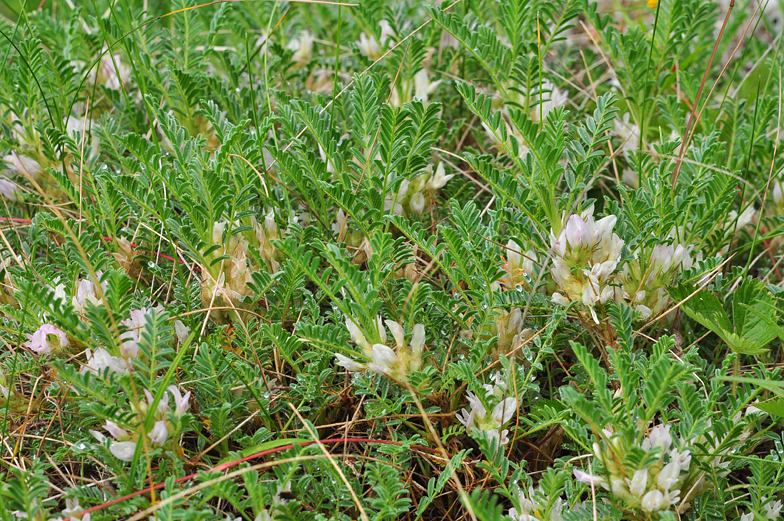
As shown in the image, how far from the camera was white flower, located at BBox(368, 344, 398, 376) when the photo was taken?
4.87 ft

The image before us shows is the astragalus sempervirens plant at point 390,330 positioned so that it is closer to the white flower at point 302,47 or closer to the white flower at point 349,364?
the white flower at point 349,364

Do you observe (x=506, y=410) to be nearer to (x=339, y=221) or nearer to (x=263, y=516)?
(x=263, y=516)

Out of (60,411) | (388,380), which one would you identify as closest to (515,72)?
(388,380)

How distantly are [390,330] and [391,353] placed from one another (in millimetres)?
81

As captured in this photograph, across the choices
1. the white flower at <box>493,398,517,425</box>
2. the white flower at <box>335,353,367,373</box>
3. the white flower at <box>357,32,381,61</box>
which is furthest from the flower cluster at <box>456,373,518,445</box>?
the white flower at <box>357,32,381,61</box>

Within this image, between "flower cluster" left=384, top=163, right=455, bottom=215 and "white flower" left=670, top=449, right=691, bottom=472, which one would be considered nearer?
"white flower" left=670, top=449, right=691, bottom=472

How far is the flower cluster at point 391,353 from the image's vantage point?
1.50 m

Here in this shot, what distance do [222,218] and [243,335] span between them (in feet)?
1.20

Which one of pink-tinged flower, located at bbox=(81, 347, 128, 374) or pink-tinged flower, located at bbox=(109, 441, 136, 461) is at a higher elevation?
pink-tinged flower, located at bbox=(81, 347, 128, 374)

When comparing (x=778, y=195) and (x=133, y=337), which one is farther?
(x=778, y=195)

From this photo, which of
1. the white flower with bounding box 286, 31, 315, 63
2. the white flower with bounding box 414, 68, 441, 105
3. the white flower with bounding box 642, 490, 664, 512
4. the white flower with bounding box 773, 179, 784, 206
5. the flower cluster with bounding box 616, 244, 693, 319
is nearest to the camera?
the white flower with bounding box 642, 490, 664, 512

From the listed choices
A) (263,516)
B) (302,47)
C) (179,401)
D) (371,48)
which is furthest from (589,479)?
(302,47)

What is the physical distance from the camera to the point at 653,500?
1.31 meters

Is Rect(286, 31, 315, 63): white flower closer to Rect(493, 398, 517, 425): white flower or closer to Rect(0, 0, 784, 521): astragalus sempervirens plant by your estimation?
Rect(0, 0, 784, 521): astragalus sempervirens plant
